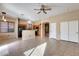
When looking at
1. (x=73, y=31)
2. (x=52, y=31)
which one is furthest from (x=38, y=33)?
(x=73, y=31)

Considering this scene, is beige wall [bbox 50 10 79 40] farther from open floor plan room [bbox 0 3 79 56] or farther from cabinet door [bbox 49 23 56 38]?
cabinet door [bbox 49 23 56 38]

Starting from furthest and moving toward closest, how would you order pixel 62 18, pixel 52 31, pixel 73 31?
pixel 73 31, pixel 62 18, pixel 52 31

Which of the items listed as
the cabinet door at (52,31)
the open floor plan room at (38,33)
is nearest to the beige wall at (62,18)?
the open floor plan room at (38,33)

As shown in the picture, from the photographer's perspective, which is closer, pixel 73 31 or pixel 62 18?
pixel 62 18

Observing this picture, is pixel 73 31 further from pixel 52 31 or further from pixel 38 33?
pixel 38 33

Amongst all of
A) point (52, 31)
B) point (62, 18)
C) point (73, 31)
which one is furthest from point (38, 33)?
point (73, 31)

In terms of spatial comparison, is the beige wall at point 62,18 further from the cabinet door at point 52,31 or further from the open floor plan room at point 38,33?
the cabinet door at point 52,31

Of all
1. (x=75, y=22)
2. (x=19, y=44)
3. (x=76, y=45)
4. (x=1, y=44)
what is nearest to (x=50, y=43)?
(x=19, y=44)

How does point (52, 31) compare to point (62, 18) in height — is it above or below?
below

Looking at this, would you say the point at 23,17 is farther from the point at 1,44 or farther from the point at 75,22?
the point at 75,22

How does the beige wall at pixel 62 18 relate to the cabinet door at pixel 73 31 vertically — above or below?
above

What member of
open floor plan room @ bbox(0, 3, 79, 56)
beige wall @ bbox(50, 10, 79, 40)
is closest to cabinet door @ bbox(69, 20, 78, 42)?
open floor plan room @ bbox(0, 3, 79, 56)

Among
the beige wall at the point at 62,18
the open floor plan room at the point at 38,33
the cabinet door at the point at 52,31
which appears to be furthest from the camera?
the beige wall at the point at 62,18

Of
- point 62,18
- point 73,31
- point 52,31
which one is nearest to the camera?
point 52,31
